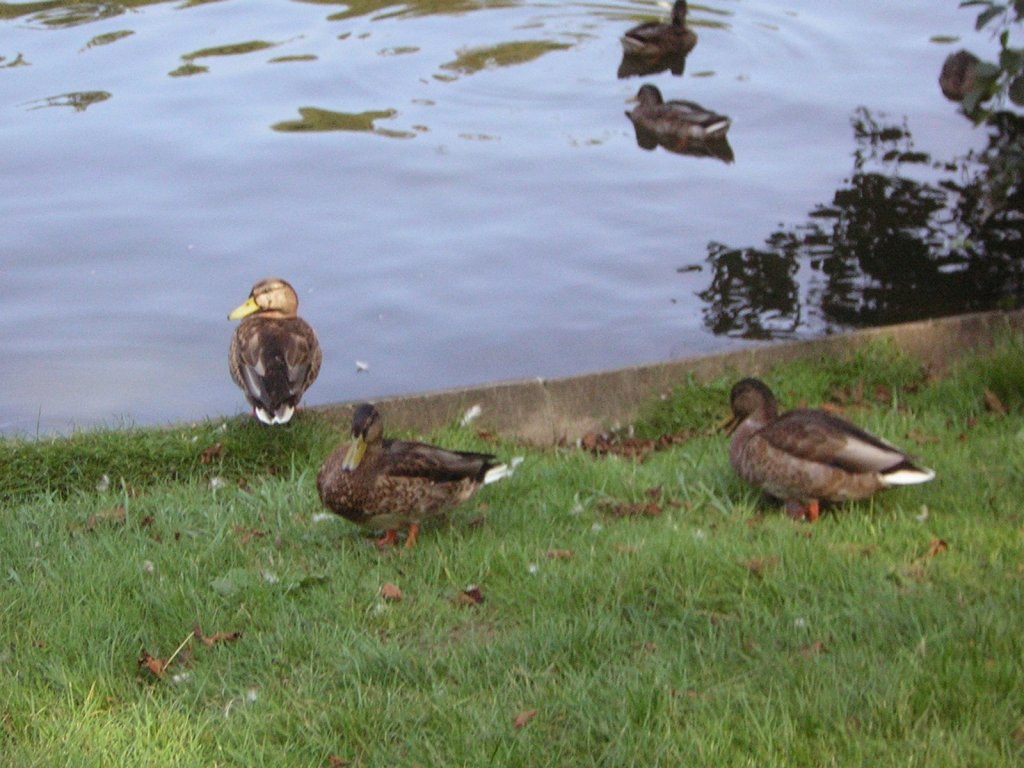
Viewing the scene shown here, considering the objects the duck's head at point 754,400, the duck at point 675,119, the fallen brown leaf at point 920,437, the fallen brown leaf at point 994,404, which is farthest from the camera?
the duck at point 675,119

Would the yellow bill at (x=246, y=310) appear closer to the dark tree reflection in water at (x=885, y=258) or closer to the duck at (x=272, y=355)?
the duck at (x=272, y=355)

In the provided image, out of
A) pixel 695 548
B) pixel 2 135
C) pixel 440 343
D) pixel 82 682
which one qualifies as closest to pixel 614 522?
pixel 695 548

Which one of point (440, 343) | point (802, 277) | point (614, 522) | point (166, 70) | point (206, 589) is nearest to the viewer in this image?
point (206, 589)

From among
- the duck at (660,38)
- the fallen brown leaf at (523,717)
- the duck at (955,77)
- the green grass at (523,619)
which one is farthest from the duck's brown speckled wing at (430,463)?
the duck at (660,38)

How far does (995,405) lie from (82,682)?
4.64m

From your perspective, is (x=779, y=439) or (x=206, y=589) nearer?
(x=206, y=589)

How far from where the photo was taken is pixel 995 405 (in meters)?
→ 7.16

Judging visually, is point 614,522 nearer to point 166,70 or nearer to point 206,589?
point 206,589

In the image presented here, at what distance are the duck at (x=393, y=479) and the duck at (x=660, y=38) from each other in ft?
33.9

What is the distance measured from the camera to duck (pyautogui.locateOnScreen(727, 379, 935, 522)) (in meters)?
5.67

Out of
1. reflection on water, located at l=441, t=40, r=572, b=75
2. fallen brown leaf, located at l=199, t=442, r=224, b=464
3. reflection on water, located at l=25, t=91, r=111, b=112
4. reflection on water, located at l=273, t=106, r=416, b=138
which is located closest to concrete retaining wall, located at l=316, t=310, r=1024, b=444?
fallen brown leaf, located at l=199, t=442, r=224, b=464

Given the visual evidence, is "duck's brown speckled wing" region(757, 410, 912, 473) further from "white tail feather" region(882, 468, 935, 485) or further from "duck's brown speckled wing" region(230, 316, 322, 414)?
"duck's brown speckled wing" region(230, 316, 322, 414)

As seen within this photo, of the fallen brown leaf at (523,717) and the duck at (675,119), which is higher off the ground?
the fallen brown leaf at (523,717)

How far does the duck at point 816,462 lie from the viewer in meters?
5.67
